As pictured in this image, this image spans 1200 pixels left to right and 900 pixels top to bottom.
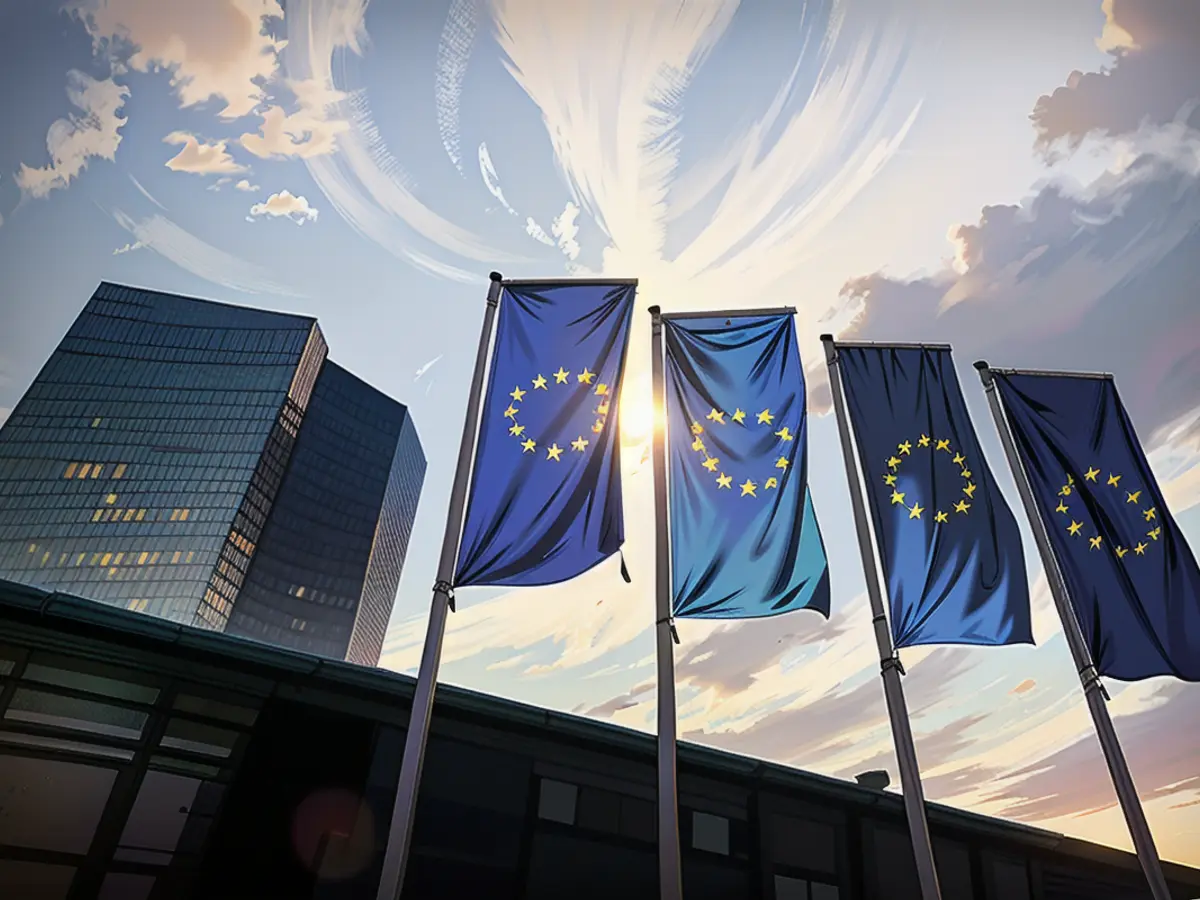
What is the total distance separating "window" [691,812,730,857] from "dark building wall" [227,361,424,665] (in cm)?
14466

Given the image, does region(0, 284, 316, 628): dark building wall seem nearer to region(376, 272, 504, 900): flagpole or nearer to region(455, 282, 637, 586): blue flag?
region(376, 272, 504, 900): flagpole

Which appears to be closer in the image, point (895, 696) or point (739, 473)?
point (895, 696)

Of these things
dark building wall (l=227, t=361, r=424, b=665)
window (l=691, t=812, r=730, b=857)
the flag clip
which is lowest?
window (l=691, t=812, r=730, b=857)

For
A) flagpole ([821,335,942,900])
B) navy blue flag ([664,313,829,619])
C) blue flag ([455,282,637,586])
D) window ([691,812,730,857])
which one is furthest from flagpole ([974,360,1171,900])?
blue flag ([455,282,637,586])

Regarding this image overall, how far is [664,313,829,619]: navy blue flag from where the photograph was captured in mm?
11852

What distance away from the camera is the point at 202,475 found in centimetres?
14238

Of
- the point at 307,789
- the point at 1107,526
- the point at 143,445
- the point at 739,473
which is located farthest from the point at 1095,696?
the point at 143,445

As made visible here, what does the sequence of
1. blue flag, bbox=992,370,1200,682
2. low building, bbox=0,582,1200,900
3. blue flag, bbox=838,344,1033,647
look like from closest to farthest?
1. low building, bbox=0,582,1200,900
2. blue flag, bbox=838,344,1033,647
3. blue flag, bbox=992,370,1200,682

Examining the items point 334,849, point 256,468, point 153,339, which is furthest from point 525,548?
point 153,339

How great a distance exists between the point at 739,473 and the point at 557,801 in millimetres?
7296

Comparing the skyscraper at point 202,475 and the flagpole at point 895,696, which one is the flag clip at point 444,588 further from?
the skyscraper at point 202,475

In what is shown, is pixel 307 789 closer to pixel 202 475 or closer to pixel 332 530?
pixel 202 475

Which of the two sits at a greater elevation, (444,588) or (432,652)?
(444,588)

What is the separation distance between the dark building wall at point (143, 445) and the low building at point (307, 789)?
444ft
